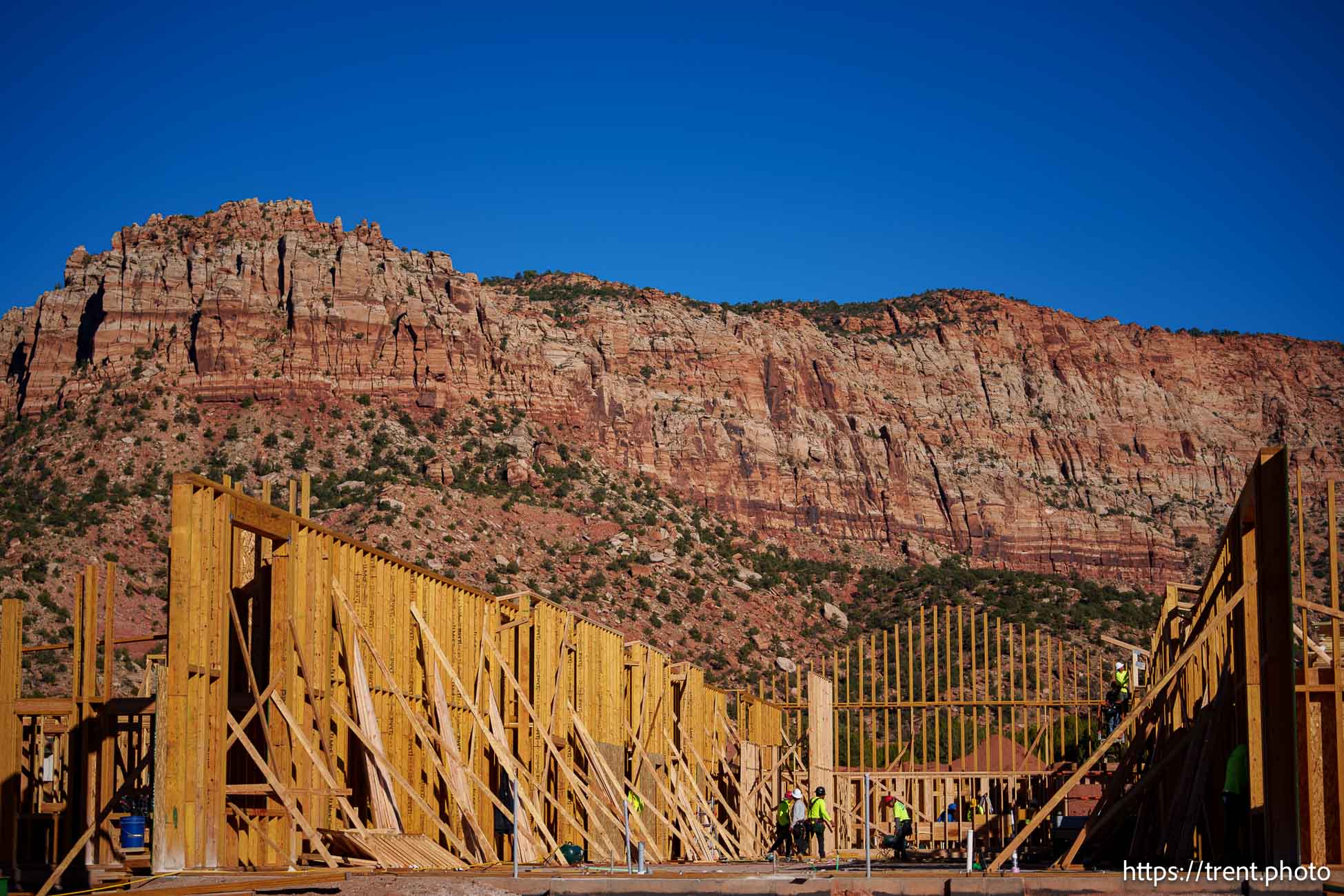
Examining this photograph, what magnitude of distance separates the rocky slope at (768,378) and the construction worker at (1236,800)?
5351 cm

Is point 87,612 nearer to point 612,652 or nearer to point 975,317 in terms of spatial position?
point 612,652

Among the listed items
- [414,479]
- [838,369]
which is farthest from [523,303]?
[414,479]

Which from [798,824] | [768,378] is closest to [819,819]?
[798,824]

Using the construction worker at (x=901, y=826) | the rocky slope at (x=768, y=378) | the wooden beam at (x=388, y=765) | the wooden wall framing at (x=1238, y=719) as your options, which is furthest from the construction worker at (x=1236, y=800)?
the rocky slope at (x=768, y=378)

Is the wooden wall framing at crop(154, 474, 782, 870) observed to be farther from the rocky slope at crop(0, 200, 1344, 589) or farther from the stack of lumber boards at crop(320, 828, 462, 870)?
the rocky slope at crop(0, 200, 1344, 589)

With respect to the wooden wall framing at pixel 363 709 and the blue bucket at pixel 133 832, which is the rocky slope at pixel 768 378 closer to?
the wooden wall framing at pixel 363 709

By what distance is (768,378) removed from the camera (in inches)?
3433

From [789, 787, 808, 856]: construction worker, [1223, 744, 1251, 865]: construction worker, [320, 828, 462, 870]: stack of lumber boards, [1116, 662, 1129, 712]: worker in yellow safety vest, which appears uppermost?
[1116, 662, 1129, 712]: worker in yellow safety vest

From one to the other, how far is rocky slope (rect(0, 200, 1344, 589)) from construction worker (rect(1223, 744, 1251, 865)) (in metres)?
53.5

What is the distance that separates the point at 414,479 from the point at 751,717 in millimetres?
29857

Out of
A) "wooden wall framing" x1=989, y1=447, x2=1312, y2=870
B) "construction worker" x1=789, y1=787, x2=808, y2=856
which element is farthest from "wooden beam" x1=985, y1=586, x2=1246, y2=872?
"construction worker" x1=789, y1=787, x2=808, y2=856

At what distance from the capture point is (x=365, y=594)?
19656mm

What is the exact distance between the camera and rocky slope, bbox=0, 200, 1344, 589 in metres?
70.6

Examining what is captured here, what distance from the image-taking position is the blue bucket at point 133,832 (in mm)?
18125
